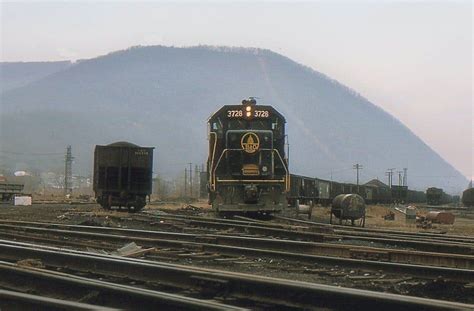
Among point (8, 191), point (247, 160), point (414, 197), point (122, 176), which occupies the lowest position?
point (8, 191)

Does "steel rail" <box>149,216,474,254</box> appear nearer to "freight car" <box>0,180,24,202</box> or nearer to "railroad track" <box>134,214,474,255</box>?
"railroad track" <box>134,214,474,255</box>

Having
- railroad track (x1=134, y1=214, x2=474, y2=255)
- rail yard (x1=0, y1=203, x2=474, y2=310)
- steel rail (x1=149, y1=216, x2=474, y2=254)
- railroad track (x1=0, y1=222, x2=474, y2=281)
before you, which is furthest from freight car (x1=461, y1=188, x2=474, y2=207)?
railroad track (x1=0, y1=222, x2=474, y2=281)

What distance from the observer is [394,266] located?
7.62 meters

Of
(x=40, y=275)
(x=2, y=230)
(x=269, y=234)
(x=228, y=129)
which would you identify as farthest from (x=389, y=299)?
(x=228, y=129)

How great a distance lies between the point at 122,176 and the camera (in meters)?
26.4

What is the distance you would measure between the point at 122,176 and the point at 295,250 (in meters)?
17.2

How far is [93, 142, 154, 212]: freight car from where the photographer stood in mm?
26078

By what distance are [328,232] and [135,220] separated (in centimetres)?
648

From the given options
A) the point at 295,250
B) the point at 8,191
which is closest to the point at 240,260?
the point at 295,250

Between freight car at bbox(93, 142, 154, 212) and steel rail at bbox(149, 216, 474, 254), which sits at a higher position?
freight car at bbox(93, 142, 154, 212)

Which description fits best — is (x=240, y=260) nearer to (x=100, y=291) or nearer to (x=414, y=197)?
(x=100, y=291)

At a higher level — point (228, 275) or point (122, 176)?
point (122, 176)

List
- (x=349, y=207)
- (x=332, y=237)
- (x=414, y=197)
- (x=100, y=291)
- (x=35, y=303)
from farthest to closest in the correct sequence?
(x=414, y=197) < (x=349, y=207) < (x=332, y=237) < (x=100, y=291) < (x=35, y=303)

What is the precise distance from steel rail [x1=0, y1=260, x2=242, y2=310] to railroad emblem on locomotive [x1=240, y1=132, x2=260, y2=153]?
1243cm
